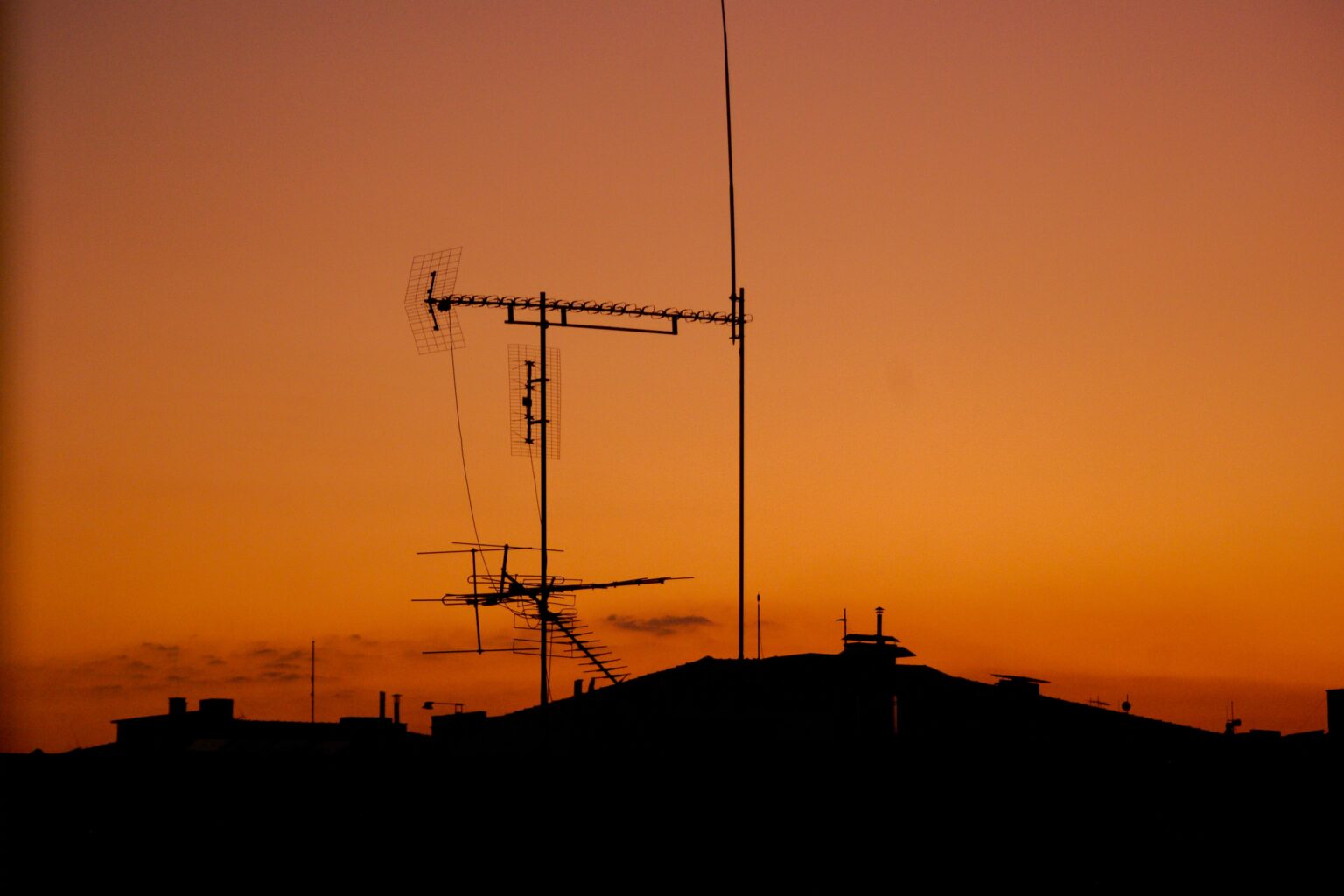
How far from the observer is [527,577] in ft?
110

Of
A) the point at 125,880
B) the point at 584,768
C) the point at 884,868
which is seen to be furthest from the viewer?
the point at 584,768

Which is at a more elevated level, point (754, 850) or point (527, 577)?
point (527, 577)

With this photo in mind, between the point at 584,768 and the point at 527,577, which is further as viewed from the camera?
the point at 527,577

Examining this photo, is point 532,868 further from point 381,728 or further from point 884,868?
point 381,728

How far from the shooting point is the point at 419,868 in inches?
1081

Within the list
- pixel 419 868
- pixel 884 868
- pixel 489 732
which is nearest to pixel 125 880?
pixel 419 868

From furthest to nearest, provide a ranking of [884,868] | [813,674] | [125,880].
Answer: [813,674]
[125,880]
[884,868]

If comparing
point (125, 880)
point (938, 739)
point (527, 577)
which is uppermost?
point (527, 577)

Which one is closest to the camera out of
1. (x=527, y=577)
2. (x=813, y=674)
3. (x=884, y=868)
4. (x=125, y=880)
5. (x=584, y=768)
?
(x=884, y=868)

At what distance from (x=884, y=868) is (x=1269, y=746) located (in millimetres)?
10284

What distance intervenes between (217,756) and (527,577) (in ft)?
26.6

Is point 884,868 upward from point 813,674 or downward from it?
downward

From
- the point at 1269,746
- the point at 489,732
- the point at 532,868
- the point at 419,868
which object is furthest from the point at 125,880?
the point at 1269,746

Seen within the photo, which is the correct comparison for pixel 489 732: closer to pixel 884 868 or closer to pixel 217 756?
pixel 217 756
